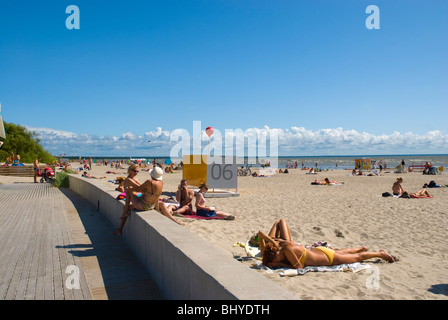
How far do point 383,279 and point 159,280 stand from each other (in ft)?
9.57

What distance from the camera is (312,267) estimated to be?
15.7 ft

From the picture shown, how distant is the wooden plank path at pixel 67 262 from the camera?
3582mm

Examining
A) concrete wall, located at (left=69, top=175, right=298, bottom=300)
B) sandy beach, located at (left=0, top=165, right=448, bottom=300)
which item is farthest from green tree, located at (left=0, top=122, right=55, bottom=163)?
concrete wall, located at (left=69, top=175, right=298, bottom=300)

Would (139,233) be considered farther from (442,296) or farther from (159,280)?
(442,296)

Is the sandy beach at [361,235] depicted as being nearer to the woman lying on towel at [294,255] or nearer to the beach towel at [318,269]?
the beach towel at [318,269]

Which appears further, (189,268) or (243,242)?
(243,242)

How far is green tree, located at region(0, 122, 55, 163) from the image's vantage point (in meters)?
39.6

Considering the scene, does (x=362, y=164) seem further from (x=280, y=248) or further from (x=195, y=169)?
(x=280, y=248)

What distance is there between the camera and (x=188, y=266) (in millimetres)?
2828

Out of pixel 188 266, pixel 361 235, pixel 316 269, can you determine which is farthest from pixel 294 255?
pixel 361 235

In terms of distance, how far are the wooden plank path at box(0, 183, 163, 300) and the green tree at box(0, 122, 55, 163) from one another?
35.9 m

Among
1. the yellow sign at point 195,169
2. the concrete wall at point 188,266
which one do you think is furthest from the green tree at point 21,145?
the concrete wall at point 188,266
